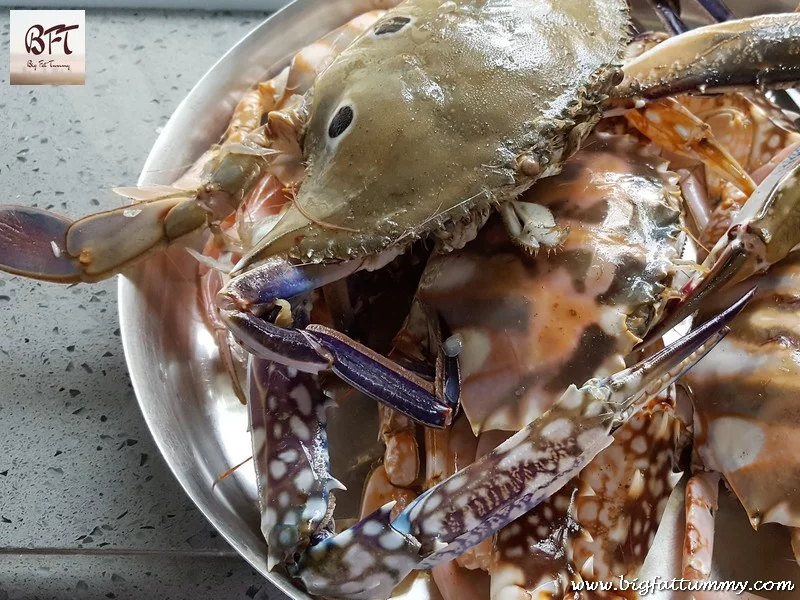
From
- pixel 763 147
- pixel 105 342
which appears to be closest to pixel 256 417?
pixel 105 342

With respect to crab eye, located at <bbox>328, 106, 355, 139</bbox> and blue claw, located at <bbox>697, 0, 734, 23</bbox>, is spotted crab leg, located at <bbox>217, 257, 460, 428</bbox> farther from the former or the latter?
blue claw, located at <bbox>697, 0, 734, 23</bbox>

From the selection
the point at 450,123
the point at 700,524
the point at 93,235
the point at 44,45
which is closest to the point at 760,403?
the point at 700,524

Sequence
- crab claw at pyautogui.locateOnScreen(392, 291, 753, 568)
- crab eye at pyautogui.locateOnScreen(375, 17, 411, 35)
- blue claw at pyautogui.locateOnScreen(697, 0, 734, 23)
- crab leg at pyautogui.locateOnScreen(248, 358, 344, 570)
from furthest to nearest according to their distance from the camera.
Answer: blue claw at pyautogui.locateOnScreen(697, 0, 734, 23) < crab eye at pyautogui.locateOnScreen(375, 17, 411, 35) < crab leg at pyautogui.locateOnScreen(248, 358, 344, 570) < crab claw at pyautogui.locateOnScreen(392, 291, 753, 568)

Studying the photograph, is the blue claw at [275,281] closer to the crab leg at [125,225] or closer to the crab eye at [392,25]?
the crab leg at [125,225]

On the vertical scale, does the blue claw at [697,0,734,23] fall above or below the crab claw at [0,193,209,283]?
above

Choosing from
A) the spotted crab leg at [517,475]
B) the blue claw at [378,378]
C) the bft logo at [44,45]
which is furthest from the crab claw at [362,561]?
the bft logo at [44,45]

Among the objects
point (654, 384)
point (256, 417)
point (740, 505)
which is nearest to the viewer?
point (654, 384)

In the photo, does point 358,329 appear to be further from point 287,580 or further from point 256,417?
point 287,580

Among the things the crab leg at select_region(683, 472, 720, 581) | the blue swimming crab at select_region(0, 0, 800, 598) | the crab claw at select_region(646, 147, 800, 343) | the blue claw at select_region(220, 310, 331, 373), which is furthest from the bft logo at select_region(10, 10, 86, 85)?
the crab leg at select_region(683, 472, 720, 581)
